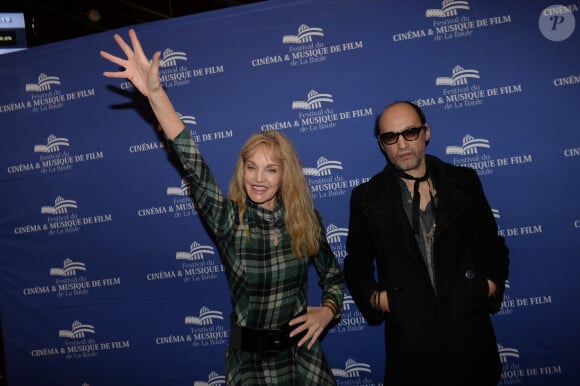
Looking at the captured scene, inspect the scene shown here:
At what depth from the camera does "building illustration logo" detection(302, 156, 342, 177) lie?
2.85 metres

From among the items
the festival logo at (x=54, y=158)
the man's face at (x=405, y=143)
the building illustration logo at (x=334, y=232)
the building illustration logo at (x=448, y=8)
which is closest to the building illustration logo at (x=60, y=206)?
the festival logo at (x=54, y=158)

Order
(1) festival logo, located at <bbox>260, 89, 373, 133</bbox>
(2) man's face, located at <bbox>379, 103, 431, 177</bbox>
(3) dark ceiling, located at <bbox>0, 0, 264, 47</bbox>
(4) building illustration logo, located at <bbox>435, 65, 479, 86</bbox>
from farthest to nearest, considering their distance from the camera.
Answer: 1. (3) dark ceiling, located at <bbox>0, 0, 264, 47</bbox>
2. (1) festival logo, located at <bbox>260, 89, 373, 133</bbox>
3. (4) building illustration logo, located at <bbox>435, 65, 479, 86</bbox>
4. (2) man's face, located at <bbox>379, 103, 431, 177</bbox>

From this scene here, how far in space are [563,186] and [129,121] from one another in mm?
3214

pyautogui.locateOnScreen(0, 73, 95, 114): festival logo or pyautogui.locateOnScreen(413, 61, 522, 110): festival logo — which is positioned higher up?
pyautogui.locateOnScreen(0, 73, 95, 114): festival logo

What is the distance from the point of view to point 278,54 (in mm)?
2904

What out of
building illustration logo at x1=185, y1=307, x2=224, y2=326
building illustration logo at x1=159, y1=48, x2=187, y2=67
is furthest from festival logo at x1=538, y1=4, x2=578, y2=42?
building illustration logo at x1=185, y1=307, x2=224, y2=326

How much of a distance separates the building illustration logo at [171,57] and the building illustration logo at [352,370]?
263 cm

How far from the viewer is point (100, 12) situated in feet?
22.9

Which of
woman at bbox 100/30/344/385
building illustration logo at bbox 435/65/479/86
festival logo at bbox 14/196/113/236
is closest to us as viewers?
woman at bbox 100/30/344/385

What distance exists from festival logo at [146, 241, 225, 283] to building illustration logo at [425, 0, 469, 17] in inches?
93.3

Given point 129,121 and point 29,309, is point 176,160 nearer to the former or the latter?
point 129,121

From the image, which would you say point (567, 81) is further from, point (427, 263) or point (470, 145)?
point (427, 263)

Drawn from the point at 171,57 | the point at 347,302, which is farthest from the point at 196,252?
the point at 171,57

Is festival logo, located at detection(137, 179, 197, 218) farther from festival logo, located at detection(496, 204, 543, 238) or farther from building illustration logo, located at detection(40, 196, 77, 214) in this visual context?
festival logo, located at detection(496, 204, 543, 238)
